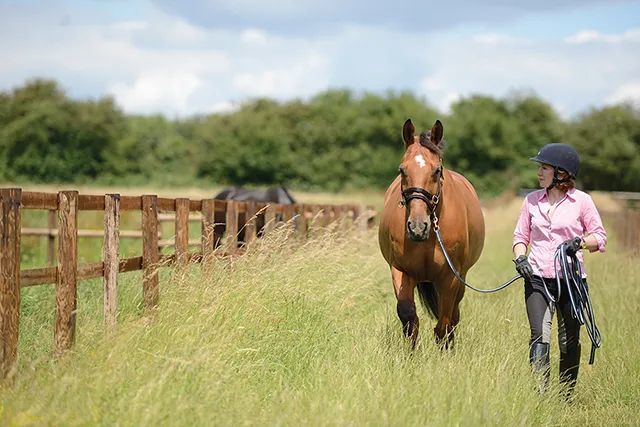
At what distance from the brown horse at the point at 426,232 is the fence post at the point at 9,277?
283cm

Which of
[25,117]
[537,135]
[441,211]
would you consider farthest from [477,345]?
[537,135]

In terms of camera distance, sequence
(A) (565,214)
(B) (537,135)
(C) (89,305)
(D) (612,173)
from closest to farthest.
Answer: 1. (A) (565,214)
2. (C) (89,305)
3. (D) (612,173)
4. (B) (537,135)

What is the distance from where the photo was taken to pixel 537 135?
66.9 m

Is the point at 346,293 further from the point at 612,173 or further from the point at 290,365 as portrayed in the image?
the point at 612,173

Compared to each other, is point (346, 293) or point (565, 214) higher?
point (565, 214)

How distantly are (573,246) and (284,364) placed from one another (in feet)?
7.46

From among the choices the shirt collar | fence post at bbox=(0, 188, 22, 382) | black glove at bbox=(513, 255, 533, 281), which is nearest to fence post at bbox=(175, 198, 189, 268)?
fence post at bbox=(0, 188, 22, 382)

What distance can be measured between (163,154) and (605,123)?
107 ft

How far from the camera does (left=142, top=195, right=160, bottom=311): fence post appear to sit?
695 cm

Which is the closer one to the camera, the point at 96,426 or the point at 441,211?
the point at 96,426

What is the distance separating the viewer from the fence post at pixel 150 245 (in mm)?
6949

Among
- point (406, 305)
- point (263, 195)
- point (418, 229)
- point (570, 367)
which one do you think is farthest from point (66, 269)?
point (263, 195)

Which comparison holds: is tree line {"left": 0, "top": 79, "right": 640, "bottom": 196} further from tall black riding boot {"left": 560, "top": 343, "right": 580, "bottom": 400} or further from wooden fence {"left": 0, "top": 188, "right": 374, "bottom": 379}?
tall black riding boot {"left": 560, "top": 343, "right": 580, "bottom": 400}

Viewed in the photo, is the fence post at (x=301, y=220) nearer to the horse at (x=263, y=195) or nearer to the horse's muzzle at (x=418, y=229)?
the horse at (x=263, y=195)
